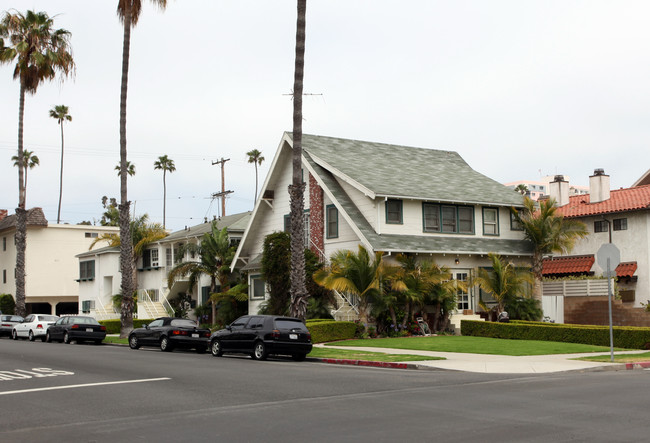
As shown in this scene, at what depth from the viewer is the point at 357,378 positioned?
1658 centimetres

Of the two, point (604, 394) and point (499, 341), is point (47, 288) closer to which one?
point (499, 341)

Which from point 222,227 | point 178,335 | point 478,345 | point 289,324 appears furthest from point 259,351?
point 222,227

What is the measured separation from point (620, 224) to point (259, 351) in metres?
23.5

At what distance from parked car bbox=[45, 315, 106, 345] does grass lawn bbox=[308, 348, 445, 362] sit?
14701 mm

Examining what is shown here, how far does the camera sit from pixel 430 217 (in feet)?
113

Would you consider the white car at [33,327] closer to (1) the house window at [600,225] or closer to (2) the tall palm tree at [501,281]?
(2) the tall palm tree at [501,281]

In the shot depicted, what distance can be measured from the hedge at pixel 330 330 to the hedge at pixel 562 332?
→ 198 inches

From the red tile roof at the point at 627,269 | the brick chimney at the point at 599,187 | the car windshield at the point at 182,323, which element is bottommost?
the car windshield at the point at 182,323

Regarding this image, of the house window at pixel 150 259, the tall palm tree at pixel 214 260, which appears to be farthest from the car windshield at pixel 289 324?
the house window at pixel 150 259

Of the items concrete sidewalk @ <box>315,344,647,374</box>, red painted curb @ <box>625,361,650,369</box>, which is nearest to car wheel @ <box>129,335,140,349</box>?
concrete sidewalk @ <box>315,344,647,374</box>

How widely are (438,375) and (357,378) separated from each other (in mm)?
2115

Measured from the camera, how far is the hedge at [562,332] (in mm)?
25344

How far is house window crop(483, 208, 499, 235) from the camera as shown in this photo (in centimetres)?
3616

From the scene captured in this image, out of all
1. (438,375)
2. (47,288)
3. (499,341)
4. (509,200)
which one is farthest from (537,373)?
(47,288)
